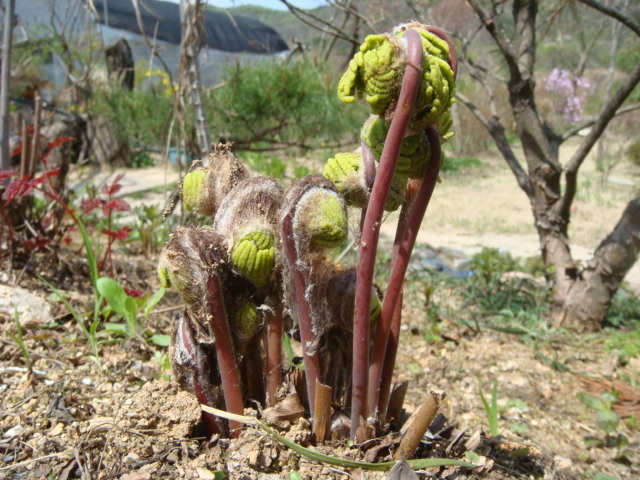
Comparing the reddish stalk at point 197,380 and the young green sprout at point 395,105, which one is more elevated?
the young green sprout at point 395,105

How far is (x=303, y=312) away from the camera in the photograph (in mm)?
897

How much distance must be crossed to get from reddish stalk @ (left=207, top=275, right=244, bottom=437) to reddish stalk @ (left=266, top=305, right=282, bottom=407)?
60 mm

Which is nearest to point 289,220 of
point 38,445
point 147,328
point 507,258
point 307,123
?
point 38,445

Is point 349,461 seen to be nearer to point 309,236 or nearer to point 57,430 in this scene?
point 309,236

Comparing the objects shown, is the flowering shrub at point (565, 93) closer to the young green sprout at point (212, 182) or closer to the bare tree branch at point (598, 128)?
the bare tree branch at point (598, 128)

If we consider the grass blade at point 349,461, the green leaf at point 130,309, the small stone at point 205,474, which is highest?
the grass blade at point 349,461

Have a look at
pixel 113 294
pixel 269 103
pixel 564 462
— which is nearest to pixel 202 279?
pixel 113 294

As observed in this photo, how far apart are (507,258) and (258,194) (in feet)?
8.53

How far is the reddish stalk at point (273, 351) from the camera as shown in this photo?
0.98m

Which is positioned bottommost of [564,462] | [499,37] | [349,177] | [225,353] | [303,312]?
[564,462]

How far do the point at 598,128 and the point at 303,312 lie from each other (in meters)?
2.01

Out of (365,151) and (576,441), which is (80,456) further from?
(576,441)

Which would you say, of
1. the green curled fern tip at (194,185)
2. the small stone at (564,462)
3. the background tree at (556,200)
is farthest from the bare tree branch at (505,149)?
the green curled fern tip at (194,185)

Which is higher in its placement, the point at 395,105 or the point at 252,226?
the point at 395,105
